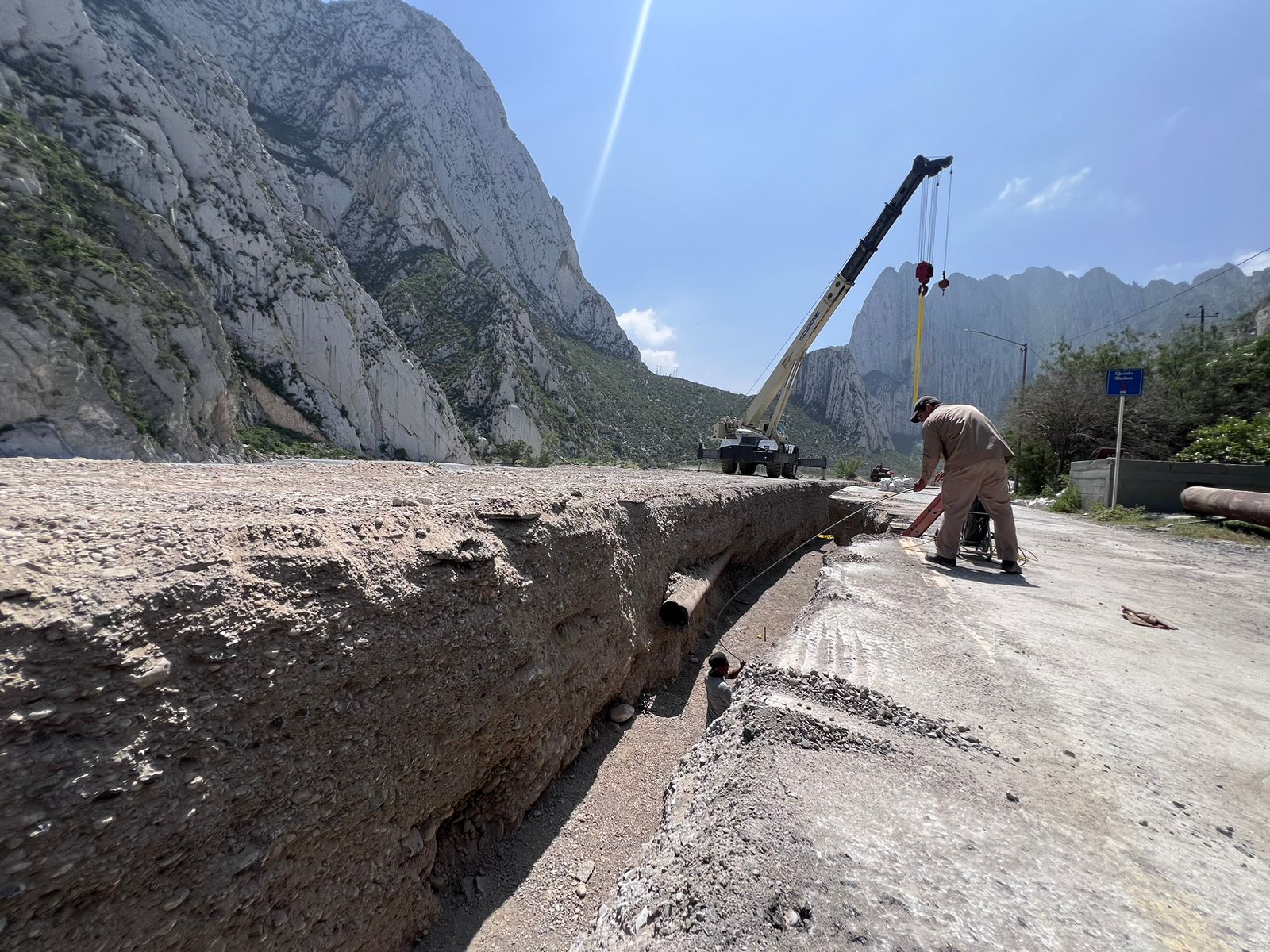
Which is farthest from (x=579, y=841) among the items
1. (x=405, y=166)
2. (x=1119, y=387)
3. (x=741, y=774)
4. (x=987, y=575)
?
(x=405, y=166)

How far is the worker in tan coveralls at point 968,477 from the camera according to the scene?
4.16 m

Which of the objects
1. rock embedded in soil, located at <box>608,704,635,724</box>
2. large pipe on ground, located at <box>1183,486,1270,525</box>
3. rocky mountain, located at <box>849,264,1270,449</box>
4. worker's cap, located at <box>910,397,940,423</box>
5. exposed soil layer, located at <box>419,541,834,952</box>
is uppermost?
rocky mountain, located at <box>849,264,1270,449</box>

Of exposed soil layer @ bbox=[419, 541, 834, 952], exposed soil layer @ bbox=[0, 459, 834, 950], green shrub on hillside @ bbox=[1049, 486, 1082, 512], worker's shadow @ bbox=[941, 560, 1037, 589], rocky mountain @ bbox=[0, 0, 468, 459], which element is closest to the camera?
exposed soil layer @ bbox=[0, 459, 834, 950]

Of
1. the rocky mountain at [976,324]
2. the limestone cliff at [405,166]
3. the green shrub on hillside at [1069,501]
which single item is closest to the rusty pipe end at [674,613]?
the green shrub on hillside at [1069,501]

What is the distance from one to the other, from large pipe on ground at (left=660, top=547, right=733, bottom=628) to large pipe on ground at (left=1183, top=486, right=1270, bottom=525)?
22.9 feet

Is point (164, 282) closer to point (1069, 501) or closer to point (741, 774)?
point (741, 774)

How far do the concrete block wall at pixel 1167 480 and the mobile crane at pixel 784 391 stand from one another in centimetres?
688

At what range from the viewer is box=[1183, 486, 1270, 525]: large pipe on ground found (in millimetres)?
6445

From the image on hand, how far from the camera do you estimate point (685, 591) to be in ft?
16.2

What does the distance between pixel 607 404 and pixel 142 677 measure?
151 ft

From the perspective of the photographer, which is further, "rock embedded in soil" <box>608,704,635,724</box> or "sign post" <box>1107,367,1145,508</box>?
"sign post" <box>1107,367,1145,508</box>

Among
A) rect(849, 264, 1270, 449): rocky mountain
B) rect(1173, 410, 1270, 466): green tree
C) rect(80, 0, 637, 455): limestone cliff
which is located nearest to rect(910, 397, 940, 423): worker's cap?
rect(1173, 410, 1270, 466): green tree

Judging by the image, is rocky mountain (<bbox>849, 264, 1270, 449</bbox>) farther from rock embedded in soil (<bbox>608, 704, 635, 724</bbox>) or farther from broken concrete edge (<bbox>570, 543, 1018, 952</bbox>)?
broken concrete edge (<bbox>570, 543, 1018, 952</bbox>)

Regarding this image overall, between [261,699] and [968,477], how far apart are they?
4.82 m
